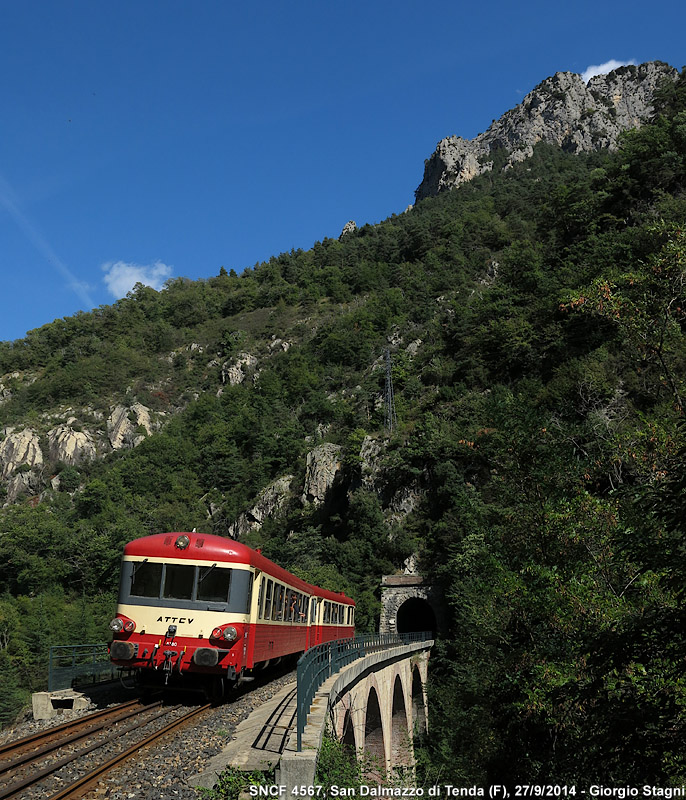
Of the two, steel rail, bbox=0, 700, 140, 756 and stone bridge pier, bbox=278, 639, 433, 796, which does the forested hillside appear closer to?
stone bridge pier, bbox=278, 639, 433, 796

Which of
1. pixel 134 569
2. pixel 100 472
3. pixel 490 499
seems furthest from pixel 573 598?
pixel 100 472

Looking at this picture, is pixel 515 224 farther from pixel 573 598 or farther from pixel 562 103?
pixel 573 598

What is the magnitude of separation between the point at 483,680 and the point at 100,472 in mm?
68043

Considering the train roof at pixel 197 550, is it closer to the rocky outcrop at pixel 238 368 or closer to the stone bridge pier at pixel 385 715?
the stone bridge pier at pixel 385 715

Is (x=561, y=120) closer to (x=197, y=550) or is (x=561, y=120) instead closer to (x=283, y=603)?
(x=283, y=603)

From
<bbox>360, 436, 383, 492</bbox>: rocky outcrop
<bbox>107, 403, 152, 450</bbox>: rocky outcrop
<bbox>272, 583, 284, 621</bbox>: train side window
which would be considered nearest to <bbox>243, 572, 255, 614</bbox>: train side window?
<bbox>272, 583, 284, 621</bbox>: train side window

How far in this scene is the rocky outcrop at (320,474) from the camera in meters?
55.0

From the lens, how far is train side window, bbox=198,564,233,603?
11.5 m

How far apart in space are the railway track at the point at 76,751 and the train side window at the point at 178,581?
6.69ft

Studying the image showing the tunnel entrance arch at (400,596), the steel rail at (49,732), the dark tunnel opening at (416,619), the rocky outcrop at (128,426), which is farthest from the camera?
the rocky outcrop at (128,426)

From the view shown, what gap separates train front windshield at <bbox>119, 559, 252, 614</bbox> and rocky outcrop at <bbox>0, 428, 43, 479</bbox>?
7733 cm

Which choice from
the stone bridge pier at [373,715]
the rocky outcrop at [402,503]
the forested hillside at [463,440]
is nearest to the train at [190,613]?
the stone bridge pier at [373,715]

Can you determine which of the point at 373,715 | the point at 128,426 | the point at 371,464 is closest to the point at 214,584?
the point at 373,715

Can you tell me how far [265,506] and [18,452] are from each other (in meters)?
41.2
